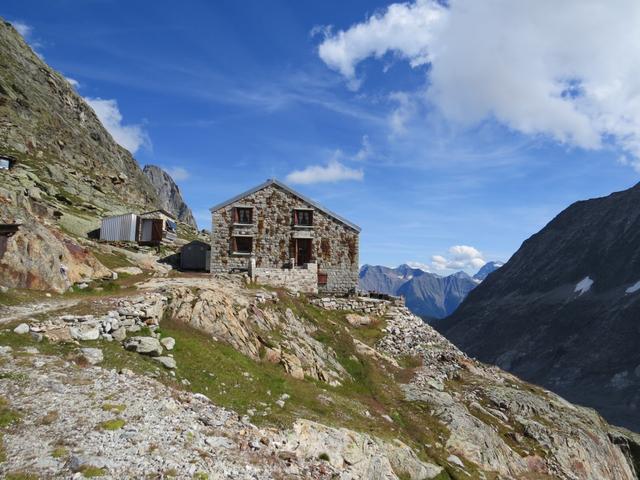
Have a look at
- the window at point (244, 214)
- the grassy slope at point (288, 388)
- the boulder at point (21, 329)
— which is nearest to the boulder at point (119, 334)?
the grassy slope at point (288, 388)

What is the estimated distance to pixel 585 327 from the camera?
147 meters

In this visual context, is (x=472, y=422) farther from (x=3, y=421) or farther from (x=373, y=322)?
(x=3, y=421)

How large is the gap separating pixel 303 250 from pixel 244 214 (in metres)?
7.13

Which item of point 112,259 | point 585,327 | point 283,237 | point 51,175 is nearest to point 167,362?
point 112,259

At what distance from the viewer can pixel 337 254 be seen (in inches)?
1836

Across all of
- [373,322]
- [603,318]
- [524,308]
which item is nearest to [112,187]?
[373,322]

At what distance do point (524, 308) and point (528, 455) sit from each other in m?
169

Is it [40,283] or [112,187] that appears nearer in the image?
[40,283]

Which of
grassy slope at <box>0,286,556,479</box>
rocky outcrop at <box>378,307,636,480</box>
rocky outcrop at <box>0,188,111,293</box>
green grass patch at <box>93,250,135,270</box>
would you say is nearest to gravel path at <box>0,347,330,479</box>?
grassy slope at <box>0,286,556,479</box>

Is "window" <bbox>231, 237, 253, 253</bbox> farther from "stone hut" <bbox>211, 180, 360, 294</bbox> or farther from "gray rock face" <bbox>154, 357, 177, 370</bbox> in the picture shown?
"gray rock face" <bbox>154, 357, 177, 370</bbox>

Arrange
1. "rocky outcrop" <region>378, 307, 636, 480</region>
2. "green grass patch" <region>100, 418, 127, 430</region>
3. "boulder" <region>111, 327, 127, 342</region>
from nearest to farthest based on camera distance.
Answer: "green grass patch" <region>100, 418, 127, 430</region> → "boulder" <region>111, 327, 127, 342</region> → "rocky outcrop" <region>378, 307, 636, 480</region>

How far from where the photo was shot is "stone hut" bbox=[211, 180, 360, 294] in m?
45.8

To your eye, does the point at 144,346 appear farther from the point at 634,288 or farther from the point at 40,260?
the point at 634,288

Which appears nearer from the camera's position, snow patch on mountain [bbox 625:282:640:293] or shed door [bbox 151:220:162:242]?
shed door [bbox 151:220:162:242]
